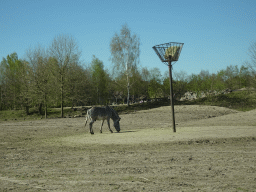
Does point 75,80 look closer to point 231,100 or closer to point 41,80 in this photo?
point 41,80

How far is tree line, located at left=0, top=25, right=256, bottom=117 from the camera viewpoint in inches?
1378

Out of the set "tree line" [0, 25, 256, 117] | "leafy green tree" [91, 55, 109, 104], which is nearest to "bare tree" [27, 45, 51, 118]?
"tree line" [0, 25, 256, 117]

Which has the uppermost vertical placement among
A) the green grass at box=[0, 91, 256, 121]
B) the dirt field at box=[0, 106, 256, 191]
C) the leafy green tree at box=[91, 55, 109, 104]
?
the leafy green tree at box=[91, 55, 109, 104]

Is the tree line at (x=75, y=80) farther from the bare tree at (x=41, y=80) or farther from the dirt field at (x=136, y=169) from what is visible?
the dirt field at (x=136, y=169)

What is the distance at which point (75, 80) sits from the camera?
36.0m

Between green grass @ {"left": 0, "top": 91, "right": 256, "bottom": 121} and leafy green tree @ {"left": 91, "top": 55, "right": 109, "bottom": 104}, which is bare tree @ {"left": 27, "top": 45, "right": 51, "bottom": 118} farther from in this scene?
leafy green tree @ {"left": 91, "top": 55, "right": 109, "bottom": 104}

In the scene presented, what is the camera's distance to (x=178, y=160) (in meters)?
A: 7.72

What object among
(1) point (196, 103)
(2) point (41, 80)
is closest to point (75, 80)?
(2) point (41, 80)

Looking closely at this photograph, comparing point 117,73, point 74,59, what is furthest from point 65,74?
point 117,73

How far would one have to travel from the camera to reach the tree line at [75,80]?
3500cm

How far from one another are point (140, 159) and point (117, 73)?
38.0 metres

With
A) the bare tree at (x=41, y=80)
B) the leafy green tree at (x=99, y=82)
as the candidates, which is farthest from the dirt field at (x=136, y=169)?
the leafy green tree at (x=99, y=82)

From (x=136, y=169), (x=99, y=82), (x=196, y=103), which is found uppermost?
(x=99, y=82)

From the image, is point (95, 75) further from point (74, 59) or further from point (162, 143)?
point (162, 143)
